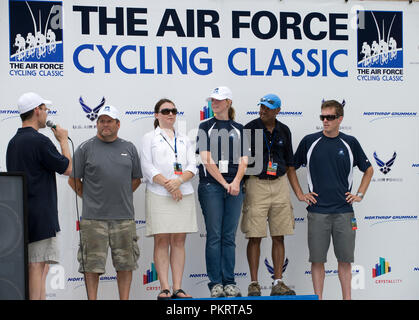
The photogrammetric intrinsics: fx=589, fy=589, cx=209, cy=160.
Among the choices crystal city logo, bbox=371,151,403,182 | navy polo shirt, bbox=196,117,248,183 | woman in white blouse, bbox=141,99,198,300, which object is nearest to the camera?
woman in white blouse, bbox=141,99,198,300

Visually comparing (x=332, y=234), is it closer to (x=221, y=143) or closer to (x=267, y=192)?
(x=267, y=192)

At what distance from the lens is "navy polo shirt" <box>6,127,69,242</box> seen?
4.20 metres

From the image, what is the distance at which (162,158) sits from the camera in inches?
199

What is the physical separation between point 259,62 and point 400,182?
1.89 metres

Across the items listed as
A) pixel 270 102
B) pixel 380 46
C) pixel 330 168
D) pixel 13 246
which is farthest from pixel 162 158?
pixel 380 46

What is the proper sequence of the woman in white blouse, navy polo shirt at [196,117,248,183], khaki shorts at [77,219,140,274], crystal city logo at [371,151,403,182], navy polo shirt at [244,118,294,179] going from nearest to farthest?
khaki shorts at [77,219,140,274] → the woman in white blouse → navy polo shirt at [196,117,248,183] → navy polo shirt at [244,118,294,179] → crystal city logo at [371,151,403,182]

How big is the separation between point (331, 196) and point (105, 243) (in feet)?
6.55

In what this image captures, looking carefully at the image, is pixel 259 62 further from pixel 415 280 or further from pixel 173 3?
pixel 415 280

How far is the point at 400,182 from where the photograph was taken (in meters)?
6.01

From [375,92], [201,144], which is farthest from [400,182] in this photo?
[201,144]

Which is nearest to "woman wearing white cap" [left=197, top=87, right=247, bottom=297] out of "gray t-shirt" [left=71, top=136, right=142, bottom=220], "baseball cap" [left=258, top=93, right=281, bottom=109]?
"baseball cap" [left=258, top=93, right=281, bottom=109]

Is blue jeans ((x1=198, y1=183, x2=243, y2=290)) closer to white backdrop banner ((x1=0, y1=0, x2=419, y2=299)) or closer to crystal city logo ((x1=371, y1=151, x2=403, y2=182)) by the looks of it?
white backdrop banner ((x1=0, y1=0, x2=419, y2=299))

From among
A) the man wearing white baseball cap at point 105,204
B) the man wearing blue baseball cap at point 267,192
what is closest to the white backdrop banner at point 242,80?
the man wearing blue baseball cap at point 267,192

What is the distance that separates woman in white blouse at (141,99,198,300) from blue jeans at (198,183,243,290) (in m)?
0.16
